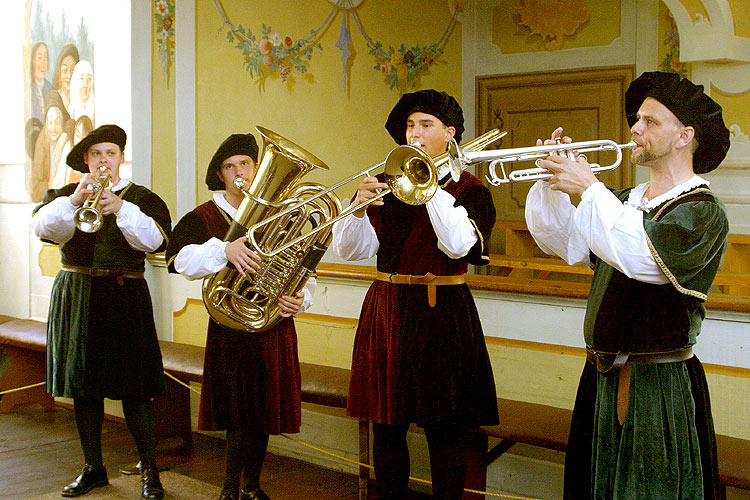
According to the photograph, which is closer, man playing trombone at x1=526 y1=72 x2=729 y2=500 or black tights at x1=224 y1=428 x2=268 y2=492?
man playing trombone at x1=526 y1=72 x2=729 y2=500

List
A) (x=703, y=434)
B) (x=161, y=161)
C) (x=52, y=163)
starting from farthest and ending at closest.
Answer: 1. (x=52, y=163)
2. (x=161, y=161)
3. (x=703, y=434)

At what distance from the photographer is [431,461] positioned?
2.82m

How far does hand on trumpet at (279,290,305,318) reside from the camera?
9.96 feet

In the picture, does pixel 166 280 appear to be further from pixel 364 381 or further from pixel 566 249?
pixel 566 249

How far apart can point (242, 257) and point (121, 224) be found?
2.18ft

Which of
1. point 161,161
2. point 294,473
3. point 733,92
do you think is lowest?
point 294,473

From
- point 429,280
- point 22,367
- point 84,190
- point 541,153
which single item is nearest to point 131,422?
point 84,190

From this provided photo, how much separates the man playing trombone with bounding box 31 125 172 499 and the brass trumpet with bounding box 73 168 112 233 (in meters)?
0.09

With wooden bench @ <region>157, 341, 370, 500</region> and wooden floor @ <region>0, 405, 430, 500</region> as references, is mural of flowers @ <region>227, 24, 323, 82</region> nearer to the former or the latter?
wooden bench @ <region>157, 341, 370, 500</region>

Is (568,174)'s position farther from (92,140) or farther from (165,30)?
(165,30)

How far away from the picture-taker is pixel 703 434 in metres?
2.20

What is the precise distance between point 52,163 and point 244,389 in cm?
337

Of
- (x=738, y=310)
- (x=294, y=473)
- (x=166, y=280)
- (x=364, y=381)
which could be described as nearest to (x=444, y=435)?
(x=364, y=381)

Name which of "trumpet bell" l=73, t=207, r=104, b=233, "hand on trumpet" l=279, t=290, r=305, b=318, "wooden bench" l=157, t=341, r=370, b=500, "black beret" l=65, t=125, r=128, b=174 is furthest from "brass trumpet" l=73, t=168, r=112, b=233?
"wooden bench" l=157, t=341, r=370, b=500
